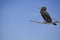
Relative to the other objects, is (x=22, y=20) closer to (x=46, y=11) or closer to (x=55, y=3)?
(x=46, y=11)

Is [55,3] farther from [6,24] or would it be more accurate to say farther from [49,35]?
[6,24]

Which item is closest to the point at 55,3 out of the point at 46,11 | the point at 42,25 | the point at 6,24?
the point at 46,11

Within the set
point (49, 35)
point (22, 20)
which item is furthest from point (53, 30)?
point (22, 20)

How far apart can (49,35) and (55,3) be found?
435 millimetres

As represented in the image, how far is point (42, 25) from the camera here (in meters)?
2.29

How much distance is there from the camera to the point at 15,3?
2.31m

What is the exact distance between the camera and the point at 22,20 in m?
2.29

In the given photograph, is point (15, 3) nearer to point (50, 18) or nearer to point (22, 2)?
point (22, 2)

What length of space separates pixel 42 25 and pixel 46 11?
194mm

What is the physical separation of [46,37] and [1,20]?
642 millimetres

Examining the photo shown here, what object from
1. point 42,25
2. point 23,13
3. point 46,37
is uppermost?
point 23,13

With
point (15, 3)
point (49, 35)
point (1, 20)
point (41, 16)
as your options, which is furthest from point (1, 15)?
point (49, 35)

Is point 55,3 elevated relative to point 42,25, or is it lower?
elevated

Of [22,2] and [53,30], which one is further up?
[22,2]
